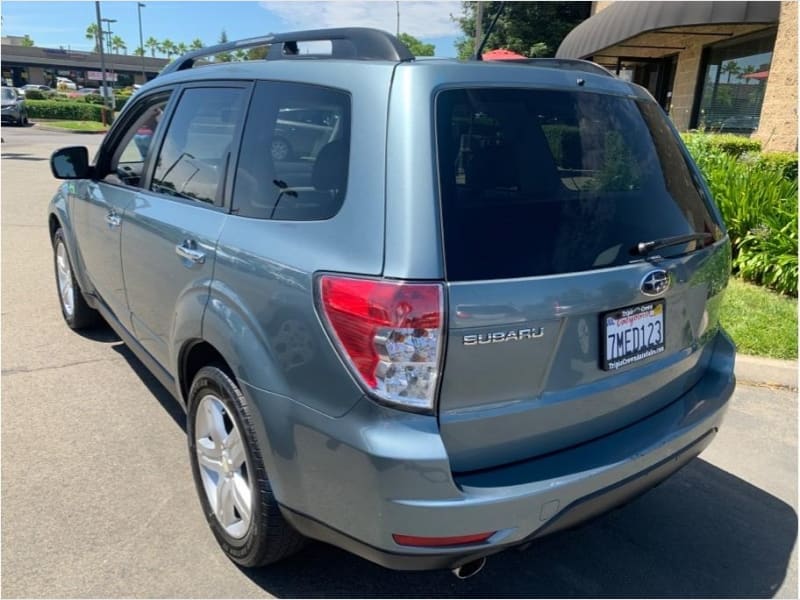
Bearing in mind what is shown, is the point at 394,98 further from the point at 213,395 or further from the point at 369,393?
the point at 213,395

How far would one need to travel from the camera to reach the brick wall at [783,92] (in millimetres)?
11703

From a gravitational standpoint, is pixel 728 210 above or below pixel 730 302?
above

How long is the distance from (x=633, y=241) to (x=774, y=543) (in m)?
1.64

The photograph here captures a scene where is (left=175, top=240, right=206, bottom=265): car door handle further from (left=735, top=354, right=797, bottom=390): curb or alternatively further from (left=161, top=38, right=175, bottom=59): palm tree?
(left=161, top=38, right=175, bottom=59): palm tree

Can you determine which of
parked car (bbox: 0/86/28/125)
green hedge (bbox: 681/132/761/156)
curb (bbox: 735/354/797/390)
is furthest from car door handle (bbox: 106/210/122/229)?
parked car (bbox: 0/86/28/125)

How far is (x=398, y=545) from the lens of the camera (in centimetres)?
191

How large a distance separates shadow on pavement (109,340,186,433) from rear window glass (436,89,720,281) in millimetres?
2374

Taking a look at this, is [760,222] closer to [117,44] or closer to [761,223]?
[761,223]

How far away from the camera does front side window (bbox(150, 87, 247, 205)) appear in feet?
8.84

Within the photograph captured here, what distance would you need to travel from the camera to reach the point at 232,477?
2.52 metres

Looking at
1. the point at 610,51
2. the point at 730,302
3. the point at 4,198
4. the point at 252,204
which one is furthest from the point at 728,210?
the point at 610,51

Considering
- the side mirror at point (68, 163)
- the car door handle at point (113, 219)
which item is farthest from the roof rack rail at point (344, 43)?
the side mirror at point (68, 163)

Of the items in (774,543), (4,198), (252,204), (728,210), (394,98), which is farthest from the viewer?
(4,198)

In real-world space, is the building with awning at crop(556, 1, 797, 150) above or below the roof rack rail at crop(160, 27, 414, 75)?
above
